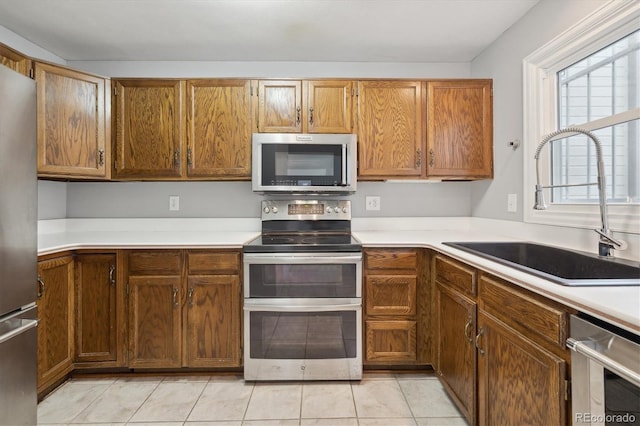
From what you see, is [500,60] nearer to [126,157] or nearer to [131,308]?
[126,157]

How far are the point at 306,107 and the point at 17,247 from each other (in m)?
1.77

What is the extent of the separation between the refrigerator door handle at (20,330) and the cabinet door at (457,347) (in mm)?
1916

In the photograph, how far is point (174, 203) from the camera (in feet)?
8.86

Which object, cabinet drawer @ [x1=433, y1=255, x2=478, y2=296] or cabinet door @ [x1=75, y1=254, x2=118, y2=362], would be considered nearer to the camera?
cabinet drawer @ [x1=433, y1=255, x2=478, y2=296]

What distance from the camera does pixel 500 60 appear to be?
2.32 meters

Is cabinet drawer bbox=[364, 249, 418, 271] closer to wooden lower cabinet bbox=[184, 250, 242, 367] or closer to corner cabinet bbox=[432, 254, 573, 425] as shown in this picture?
corner cabinet bbox=[432, 254, 573, 425]

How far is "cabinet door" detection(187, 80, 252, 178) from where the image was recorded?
2379 mm

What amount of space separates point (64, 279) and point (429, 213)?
256 cm

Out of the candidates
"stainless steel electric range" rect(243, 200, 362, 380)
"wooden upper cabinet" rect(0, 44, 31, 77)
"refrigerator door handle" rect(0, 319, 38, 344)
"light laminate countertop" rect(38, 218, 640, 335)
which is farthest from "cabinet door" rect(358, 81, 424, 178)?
"wooden upper cabinet" rect(0, 44, 31, 77)

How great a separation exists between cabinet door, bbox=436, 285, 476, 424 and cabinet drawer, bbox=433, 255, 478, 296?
0.04m

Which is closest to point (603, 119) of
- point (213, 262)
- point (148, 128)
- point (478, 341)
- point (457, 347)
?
point (478, 341)

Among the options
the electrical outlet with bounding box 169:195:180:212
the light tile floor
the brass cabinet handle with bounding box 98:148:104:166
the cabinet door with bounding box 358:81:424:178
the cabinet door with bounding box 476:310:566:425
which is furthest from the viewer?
the electrical outlet with bounding box 169:195:180:212

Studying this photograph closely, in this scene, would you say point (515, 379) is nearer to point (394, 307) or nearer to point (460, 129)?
point (394, 307)

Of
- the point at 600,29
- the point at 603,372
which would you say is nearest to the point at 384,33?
the point at 600,29
